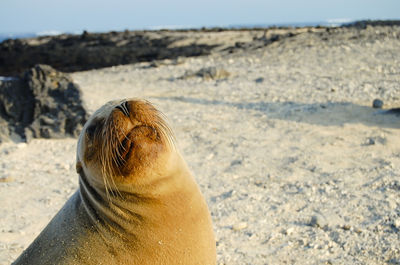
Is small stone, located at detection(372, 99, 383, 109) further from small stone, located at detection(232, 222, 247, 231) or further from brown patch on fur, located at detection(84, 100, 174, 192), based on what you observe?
brown patch on fur, located at detection(84, 100, 174, 192)

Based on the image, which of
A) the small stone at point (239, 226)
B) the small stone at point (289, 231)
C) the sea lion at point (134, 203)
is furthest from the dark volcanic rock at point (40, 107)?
the sea lion at point (134, 203)

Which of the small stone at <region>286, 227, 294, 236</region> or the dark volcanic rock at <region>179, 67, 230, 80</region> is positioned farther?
the dark volcanic rock at <region>179, 67, 230, 80</region>

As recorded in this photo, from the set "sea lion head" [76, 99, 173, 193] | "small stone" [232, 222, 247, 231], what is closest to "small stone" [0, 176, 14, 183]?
"small stone" [232, 222, 247, 231]

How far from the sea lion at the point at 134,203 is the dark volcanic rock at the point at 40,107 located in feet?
15.5

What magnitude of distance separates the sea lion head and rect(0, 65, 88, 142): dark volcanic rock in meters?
4.86

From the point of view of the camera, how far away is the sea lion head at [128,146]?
97.6 inches

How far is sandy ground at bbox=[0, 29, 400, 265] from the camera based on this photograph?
3779mm

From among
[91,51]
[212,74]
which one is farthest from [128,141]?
[91,51]

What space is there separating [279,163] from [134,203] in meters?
3.25

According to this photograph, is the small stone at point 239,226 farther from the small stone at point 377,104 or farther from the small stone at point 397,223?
the small stone at point 377,104

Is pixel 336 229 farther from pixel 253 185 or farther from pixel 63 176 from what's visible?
pixel 63 176

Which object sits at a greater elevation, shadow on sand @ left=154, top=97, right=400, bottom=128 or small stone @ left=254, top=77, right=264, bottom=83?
small stone @ left=254, top=77, right=264, bottom=83

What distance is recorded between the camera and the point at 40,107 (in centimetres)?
741

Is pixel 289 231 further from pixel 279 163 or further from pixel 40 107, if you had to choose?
pixel 40 107
